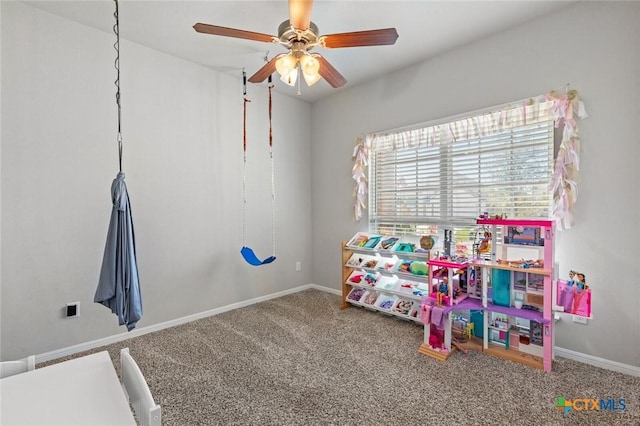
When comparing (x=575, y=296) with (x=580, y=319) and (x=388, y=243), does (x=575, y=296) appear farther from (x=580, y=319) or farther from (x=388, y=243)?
(x=388, y=243)

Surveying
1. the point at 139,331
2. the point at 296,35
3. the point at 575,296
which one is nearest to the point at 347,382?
the point at 575,296

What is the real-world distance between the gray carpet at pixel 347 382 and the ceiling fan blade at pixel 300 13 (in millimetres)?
2228

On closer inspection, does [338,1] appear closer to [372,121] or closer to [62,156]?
[372,121]

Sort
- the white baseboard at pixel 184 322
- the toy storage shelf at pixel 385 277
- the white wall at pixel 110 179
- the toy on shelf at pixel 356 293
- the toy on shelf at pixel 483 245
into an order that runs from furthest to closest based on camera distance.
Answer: the toy on shelf at pixel 356 293, the toy storage shelf at pixel 385 277, the toy on shelf at pixel 483 245, the white wall at pixel 110 179, the white baseboard at pixel 184 322

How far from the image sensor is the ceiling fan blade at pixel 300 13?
5.45 ft

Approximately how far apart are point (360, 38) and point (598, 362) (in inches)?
110

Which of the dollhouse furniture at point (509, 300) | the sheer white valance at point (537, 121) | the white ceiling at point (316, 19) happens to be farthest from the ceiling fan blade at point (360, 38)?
the dollhouse furniture at point (509, 300)

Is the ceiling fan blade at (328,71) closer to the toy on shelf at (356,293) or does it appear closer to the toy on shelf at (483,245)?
the toy on shelf at (483,245)

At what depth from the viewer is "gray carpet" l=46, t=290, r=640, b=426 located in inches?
67.7

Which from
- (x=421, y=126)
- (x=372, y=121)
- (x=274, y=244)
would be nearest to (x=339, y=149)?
(x=372, y=121)

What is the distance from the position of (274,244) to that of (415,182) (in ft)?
6.22

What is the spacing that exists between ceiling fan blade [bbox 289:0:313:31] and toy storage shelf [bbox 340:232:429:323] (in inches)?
85.3

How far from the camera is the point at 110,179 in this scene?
8.77 ft

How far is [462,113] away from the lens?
2.91 m
